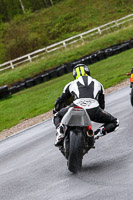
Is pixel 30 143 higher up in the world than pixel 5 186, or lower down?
lower down

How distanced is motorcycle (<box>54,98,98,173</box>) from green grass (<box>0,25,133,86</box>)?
87.6 ft

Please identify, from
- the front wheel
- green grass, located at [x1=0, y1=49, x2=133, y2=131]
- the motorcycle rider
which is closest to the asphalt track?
the front wheel

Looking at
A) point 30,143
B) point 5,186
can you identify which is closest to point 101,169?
point 5,186

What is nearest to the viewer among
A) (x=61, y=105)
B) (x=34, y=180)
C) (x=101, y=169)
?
(x=101, y=169)

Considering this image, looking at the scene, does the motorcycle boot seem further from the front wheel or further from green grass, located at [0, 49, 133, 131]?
green grass, located at [0, 49, 133, 131]

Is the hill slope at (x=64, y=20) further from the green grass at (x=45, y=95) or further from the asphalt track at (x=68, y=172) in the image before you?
the asphalt track at (x=68, y=172)

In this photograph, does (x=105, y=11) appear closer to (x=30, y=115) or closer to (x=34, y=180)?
(x=30, y=115)

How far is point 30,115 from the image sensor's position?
1798 cm

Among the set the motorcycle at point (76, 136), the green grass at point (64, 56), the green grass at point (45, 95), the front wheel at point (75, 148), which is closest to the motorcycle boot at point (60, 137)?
the motorcycle at point (76, 136)

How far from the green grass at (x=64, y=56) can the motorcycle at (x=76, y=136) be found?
2670 centimetres

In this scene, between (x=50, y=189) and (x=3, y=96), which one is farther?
(x=3, y=96)

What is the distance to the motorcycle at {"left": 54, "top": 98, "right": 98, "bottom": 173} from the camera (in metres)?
6.14

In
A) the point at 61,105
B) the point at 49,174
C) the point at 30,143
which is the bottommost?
the point at 30,143

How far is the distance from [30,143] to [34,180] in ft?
14.6
